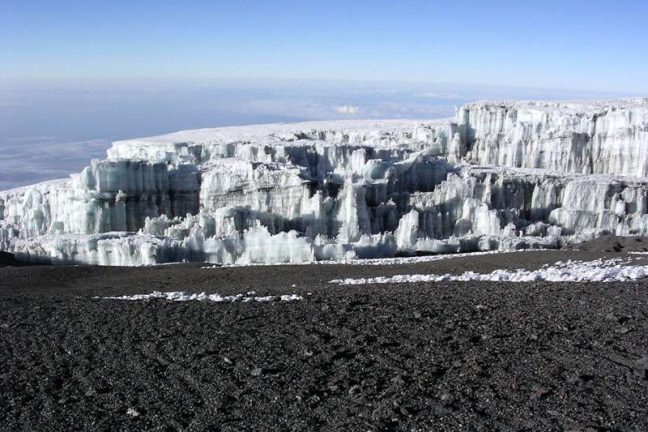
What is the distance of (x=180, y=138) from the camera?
46.8 m

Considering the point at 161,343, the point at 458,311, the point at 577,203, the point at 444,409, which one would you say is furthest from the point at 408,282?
the point at 577,203

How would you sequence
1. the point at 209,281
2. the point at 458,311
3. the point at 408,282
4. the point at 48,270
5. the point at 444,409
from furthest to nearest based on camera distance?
1. the point at 48,270
2. the point at 209,281
3. the point at 408,282
4. the point at 458,311
5. the point at 444,409

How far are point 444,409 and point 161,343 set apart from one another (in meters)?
6.49

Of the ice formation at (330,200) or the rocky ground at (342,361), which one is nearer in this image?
the rocky ground at (342,361)

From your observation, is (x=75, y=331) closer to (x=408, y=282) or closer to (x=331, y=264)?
(x=408, y=282)

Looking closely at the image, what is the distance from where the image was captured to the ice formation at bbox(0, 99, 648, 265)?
98.4ft

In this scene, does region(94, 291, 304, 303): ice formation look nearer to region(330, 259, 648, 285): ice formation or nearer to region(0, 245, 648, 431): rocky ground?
region(0, 245, 648, 431): rocky ground

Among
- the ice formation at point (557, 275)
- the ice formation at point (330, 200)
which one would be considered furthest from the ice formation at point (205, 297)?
the ice formation at point (330, 200)

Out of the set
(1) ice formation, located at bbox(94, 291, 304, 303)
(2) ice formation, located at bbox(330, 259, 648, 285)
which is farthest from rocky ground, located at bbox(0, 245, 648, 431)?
(2) ice formation, located at bbox(330, 259, 648, 285)

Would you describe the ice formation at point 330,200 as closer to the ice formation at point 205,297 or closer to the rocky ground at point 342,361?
the ice formation at point 205,297

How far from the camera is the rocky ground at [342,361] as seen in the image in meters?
9.84

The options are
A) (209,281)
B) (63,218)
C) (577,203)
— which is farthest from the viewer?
(577,203)

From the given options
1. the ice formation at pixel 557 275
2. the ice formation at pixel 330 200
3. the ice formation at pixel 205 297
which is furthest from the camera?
the ice formation at pixel 330 200

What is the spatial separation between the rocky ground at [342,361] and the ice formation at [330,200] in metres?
11.8
